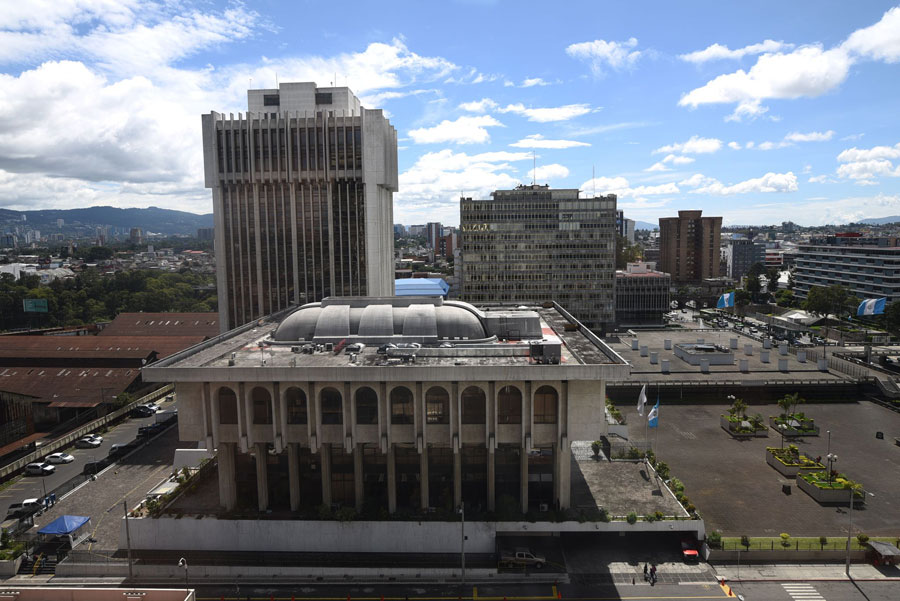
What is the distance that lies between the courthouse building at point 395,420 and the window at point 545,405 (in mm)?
92

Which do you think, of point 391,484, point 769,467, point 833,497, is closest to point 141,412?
point 391,484

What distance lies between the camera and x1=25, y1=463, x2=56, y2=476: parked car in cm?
6938

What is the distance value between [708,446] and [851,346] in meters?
85.8

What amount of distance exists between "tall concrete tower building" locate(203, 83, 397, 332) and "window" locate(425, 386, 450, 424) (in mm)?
50878

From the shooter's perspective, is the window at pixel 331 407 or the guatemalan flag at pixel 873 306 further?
the guatemalan flag at pixel 873 306

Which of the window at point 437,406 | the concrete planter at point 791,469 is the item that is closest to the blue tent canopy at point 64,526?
the window at point 437,406

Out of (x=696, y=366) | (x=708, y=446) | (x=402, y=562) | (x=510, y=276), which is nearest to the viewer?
(x=402, y=562)

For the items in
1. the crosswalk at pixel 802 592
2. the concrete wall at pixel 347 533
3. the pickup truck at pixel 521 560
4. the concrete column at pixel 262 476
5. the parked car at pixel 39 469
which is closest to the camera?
the crosswalk at pixel 802 592

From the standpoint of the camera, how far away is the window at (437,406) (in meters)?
51.1

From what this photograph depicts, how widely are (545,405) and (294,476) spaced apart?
2449 centimetres

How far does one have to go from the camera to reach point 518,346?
184 feet

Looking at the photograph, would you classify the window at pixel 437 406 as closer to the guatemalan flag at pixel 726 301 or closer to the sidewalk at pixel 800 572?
the sidewalk at pixel 800 572

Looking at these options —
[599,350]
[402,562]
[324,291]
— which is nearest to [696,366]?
[599,350]

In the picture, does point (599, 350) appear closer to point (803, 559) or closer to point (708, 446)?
point (803, 559)
